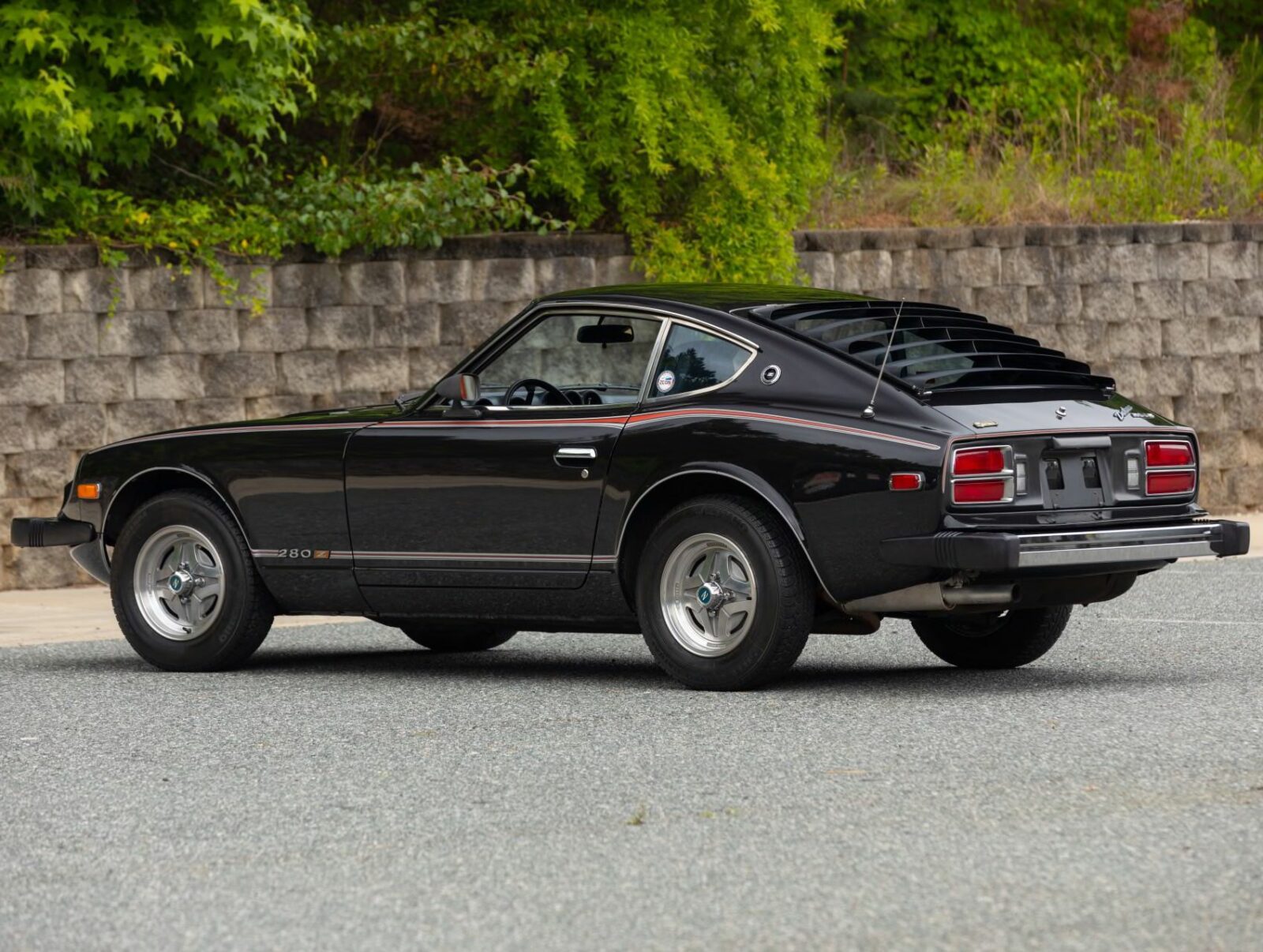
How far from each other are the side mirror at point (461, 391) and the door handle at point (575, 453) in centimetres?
48

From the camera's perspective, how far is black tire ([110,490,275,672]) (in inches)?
377

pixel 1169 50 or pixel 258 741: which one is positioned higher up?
pixel 1169 50

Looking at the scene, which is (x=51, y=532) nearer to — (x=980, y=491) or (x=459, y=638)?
(x=459, y=638)

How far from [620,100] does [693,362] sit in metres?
7.79

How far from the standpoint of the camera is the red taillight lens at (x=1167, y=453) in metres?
8.58

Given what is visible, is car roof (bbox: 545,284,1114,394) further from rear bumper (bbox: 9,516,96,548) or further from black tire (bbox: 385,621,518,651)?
rear bumper (bbox: 9,516,96,548)

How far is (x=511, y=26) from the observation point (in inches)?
647

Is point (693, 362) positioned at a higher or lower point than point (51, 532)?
higher

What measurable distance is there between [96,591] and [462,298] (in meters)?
3.37

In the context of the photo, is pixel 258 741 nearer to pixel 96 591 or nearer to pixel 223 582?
pixel 223 582

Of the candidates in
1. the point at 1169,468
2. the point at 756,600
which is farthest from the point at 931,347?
the point at 756,600

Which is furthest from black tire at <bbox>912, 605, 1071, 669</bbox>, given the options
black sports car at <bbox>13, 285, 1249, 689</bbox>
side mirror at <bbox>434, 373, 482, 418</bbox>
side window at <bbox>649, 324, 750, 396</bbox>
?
side mirror at <bbox>434, 373, 482, 418</bbox>

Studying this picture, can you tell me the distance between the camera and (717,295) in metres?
9.23

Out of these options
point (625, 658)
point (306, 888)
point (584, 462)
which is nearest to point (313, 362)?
point (625, 658)
